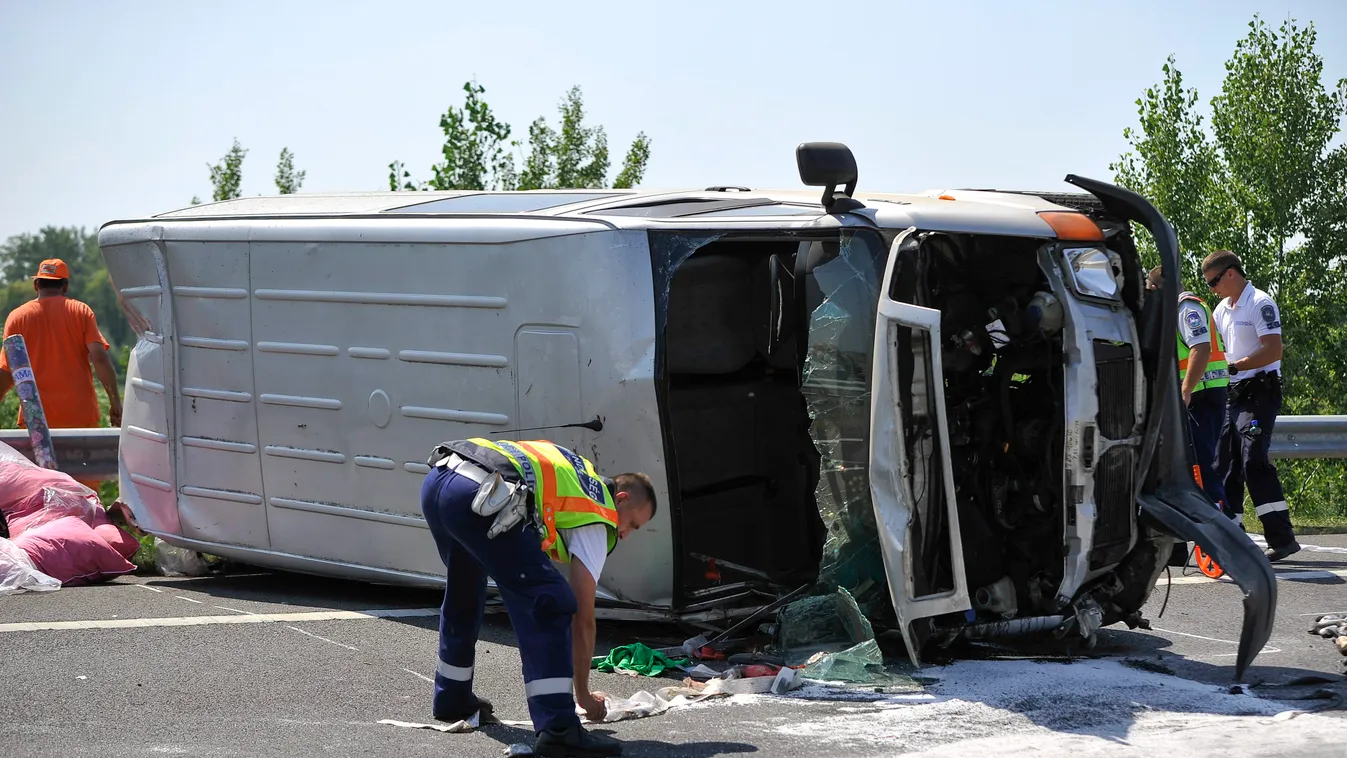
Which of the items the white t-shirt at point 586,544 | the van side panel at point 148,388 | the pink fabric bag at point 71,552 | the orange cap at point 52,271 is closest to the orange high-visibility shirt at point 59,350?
the orange cap at point 52,271

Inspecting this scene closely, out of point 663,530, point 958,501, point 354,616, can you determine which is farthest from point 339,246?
point 958,501

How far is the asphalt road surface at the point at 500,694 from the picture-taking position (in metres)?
4.54

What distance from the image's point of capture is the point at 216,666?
5609 mm

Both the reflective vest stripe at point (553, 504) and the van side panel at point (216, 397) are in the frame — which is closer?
the reflective vest stripe at point (553, 504)

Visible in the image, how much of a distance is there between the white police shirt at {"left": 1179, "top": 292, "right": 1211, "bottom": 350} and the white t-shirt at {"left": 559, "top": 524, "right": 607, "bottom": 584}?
16.5 feet

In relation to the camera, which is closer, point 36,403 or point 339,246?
point 339,246

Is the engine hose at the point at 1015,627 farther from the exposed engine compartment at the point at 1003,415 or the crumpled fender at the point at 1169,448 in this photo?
the crumpled fender at the point at 1169,448

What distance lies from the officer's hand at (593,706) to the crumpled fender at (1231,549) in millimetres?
2509

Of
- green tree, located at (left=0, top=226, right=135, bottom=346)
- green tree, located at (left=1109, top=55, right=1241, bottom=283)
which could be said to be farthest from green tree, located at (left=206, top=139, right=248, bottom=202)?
green tree, located at (left=0, top=226, right=135, bottom=346)

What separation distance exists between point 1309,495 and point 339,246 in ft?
67.8

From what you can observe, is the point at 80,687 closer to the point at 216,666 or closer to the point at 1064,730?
the point at 216,666

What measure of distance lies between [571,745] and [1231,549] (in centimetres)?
285

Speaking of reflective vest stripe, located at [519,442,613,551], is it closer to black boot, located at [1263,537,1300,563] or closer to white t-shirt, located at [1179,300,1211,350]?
white t-shirt, located at [1179,300,1211,350]

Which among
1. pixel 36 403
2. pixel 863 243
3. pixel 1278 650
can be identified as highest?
pixel 863 243
